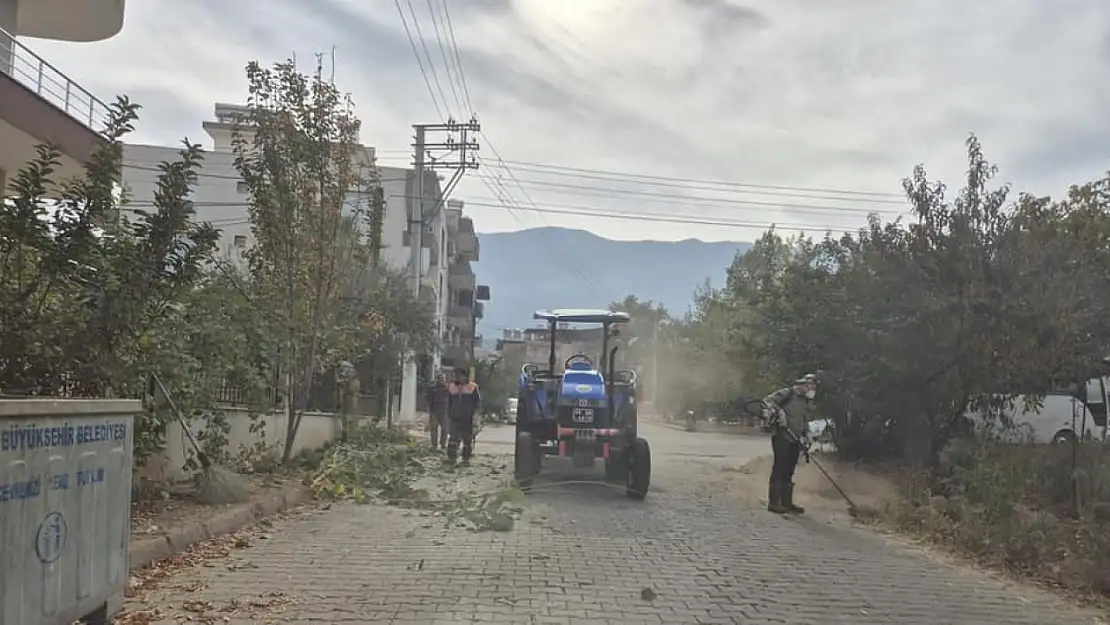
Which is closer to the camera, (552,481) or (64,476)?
(64,476)

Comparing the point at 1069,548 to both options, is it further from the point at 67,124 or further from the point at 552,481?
the point at 67,124

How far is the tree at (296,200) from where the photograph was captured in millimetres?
13734

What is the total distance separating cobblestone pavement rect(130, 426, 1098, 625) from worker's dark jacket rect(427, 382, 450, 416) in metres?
9.90

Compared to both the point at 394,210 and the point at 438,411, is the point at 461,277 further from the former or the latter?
the point at 438,411

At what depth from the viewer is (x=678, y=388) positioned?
55.5 metres

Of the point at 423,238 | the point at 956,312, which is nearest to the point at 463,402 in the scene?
the point at 956,312

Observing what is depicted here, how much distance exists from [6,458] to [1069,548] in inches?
319

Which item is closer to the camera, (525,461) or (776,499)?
(776,499)

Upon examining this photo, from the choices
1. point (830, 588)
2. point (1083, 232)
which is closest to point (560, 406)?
point (830, 588)

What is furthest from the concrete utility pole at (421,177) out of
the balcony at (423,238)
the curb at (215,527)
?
Answer: the curb at (215,527)

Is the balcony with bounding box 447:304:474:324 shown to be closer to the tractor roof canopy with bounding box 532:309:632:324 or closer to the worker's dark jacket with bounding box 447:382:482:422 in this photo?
the worker's dark jacket with bounding box 447:382:482:422

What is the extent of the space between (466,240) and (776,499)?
184 feet

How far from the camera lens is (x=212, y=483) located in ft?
34.7

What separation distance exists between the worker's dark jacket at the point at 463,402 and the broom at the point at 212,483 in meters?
7.14
